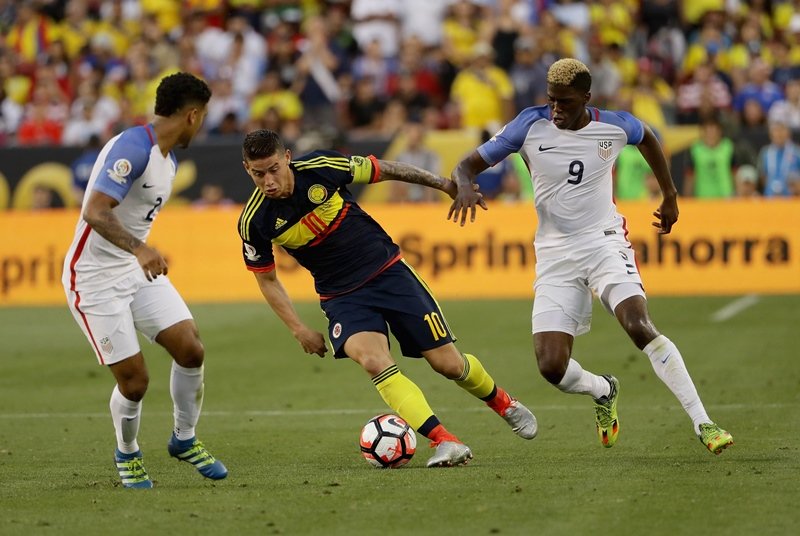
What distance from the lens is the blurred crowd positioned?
72.4ft

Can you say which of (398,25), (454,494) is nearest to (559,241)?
(454,494)

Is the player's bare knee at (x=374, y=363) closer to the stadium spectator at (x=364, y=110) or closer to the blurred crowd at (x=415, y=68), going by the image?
the blurred crowd at (x=415, y=68)

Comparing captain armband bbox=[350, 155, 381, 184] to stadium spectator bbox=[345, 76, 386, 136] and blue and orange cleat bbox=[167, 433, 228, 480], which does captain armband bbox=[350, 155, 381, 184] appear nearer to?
blue and orange cleat bbox=[167, 433, 228, 480]

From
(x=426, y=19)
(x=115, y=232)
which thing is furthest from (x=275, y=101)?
(x=115, y=232)

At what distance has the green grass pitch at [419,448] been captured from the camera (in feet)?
23.1

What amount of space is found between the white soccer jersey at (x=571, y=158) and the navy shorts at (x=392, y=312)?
3.15ft

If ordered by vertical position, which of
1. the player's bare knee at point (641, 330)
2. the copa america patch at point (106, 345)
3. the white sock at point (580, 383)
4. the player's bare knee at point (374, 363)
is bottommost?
the white sock at point (580, 383)

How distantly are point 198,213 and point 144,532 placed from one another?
13819 millimetres

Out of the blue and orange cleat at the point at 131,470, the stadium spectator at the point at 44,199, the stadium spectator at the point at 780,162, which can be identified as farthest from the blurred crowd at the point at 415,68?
the blue and orange cleat at the point at 131,470

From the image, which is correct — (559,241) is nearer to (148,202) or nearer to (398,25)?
(148,202)

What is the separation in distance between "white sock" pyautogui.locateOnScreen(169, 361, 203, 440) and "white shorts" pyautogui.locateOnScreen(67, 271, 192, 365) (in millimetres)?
291

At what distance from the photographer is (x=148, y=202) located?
8.47m

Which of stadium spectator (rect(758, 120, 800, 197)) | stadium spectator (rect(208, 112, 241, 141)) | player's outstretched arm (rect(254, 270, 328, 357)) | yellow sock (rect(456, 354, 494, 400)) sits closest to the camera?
player's outstretched arm (rect(254, 270, 328, 357))

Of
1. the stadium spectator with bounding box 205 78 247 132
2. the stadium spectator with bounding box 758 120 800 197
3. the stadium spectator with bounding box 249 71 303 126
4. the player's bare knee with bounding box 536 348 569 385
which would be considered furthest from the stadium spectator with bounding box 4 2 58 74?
the player's bare knee with bounding box 536 348 569 385
